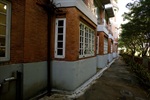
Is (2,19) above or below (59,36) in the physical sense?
above

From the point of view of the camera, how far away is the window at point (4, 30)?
16.6 ft

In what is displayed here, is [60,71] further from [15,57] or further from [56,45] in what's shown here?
[15,57]

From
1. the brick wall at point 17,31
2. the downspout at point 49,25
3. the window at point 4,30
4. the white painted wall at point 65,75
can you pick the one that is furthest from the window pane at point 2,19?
the white painted wall at point 65,75

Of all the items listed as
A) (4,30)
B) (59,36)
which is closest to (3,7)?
(4,30)

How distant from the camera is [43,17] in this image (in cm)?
691

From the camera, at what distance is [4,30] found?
5152mm

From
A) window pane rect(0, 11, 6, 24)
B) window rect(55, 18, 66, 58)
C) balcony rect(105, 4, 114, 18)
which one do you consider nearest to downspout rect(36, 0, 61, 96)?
window rect(55, 18, 66, 58)

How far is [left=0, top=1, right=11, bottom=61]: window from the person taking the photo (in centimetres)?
506

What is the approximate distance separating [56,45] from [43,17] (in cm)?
145

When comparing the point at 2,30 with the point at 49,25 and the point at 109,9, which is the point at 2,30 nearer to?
the point at 49,25

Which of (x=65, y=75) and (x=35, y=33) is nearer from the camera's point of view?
(x=35, y=33)

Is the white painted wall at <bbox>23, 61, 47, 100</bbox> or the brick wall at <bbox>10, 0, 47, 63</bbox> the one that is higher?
the brick wall at <bbox>10, 0, 47, 63</bbox>

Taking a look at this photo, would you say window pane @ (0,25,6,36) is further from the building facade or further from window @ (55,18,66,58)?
window @ (55,18,66,58)

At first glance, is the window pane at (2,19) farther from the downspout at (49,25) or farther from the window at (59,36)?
the window at (59,36)
